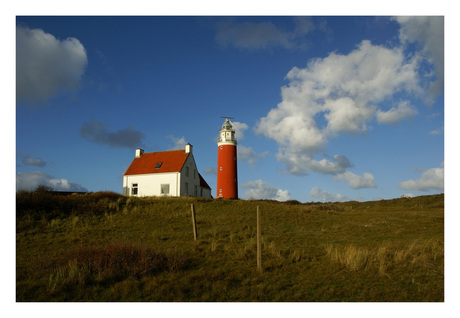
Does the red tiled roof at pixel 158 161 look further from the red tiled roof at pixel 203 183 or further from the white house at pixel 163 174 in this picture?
the red tiled roof at pixel 203 183

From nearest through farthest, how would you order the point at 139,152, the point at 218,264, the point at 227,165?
the point at 218,264 → the point at 139,152 → the point at 227,165

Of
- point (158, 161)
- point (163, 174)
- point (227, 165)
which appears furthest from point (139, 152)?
point (227, 165)

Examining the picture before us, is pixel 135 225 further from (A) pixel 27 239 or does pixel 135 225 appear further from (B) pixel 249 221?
(B) pixel 249 221

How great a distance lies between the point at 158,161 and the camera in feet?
112

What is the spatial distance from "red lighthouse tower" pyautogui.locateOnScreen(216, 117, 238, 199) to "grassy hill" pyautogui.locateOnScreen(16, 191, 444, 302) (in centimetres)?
1845

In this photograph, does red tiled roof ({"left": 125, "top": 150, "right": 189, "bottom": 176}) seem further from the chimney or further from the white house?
the chimney

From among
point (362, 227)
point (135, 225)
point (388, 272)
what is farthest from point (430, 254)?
point (135, 225)

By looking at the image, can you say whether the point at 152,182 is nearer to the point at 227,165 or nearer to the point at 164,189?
the point at 164,189

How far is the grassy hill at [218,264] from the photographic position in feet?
24.0

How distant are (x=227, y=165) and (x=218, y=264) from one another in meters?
27.5

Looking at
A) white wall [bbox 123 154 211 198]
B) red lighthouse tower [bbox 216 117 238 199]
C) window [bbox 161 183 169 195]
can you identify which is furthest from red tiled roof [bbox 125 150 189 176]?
red lighthouse tower [bbox 216 117 238 199]

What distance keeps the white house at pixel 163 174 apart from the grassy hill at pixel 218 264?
14192mm

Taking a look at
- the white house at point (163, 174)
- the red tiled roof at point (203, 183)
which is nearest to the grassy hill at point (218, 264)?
the white house at point (163, 174)
